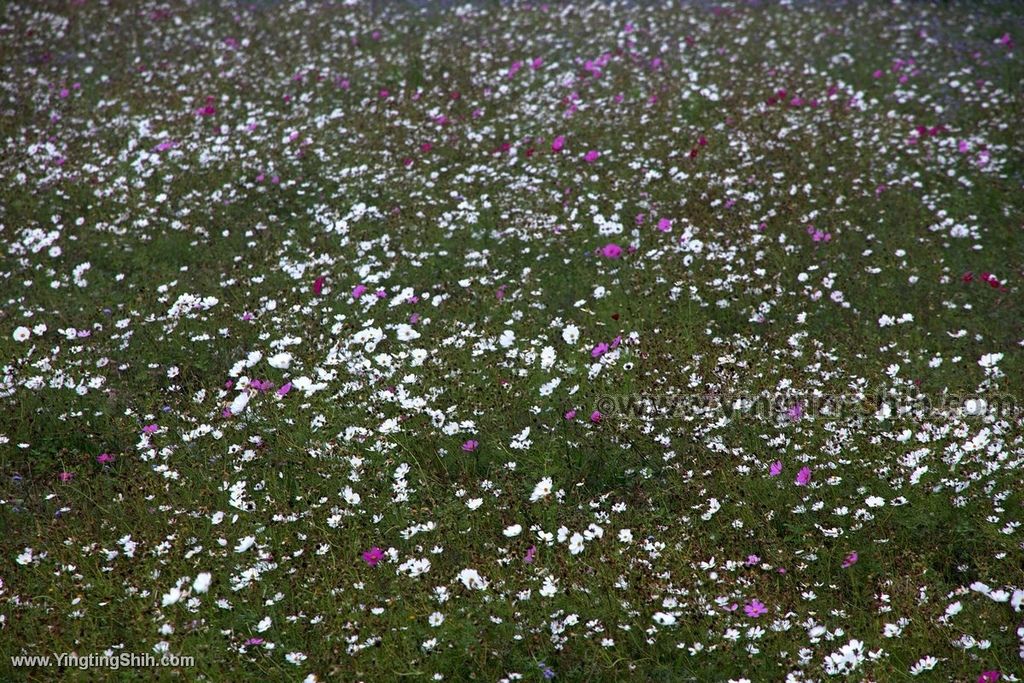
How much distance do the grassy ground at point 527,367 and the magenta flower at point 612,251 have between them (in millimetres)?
26

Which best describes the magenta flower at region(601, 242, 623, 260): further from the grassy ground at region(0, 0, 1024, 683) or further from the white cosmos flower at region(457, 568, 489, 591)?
the white cosmos flower at region(457, 568, 489, 591)

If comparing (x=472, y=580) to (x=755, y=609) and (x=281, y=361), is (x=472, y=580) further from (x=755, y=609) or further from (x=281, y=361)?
(x=281, y=361)

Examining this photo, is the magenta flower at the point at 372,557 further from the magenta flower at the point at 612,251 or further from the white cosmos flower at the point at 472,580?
the magenta flower at the point at 612,251

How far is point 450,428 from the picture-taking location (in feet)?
19.0

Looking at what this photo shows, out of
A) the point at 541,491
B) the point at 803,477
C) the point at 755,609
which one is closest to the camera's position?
the point at 755,609

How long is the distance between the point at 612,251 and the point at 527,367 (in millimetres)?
1946

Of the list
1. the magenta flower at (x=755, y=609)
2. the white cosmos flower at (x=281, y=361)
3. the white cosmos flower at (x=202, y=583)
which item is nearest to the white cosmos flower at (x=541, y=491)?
the magenta flower at (x=755, y=609)

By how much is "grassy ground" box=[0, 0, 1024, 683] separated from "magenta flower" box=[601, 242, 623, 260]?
0.08 feet

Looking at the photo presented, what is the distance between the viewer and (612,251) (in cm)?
793

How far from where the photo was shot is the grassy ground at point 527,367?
4402 millimetres

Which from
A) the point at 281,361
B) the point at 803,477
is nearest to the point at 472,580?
the point at 803,477

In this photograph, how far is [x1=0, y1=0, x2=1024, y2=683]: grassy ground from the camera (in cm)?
440

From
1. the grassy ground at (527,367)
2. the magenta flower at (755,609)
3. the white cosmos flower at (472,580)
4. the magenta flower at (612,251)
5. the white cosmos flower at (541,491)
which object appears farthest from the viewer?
the magenta flower at (612,251)

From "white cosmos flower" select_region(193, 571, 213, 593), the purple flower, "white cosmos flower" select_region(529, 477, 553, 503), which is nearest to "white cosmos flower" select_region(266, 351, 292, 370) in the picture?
"white cosmos flower" select_region(193, 571, 213, 593)
